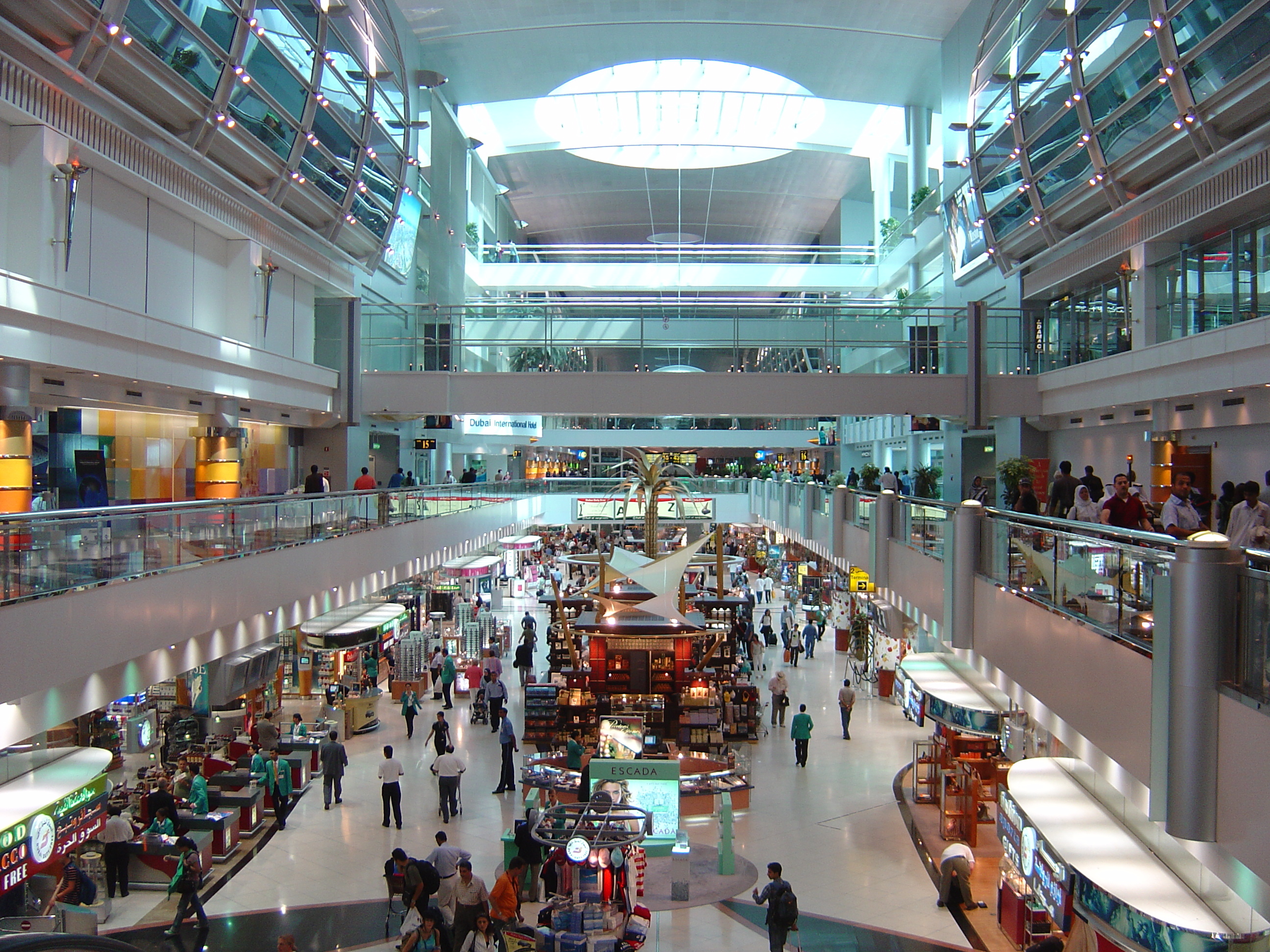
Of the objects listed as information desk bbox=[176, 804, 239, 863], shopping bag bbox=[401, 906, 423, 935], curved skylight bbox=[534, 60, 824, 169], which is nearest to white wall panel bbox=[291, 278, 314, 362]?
information desk bbox=[176, 804, 239, 863]

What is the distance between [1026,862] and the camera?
9359mm

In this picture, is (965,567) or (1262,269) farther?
(1262,269)

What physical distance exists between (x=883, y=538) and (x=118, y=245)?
1183cm

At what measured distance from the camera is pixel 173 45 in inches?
489

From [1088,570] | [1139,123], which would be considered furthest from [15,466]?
[1139,123]

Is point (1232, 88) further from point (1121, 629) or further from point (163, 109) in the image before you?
point (163, 109)

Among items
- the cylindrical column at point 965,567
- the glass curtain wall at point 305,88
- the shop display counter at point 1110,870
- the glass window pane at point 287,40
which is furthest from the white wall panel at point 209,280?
the shop display counter at point 1110,870

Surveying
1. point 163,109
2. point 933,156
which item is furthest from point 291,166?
point 933,156

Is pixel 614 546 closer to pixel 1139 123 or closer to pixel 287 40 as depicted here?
pixel 287 40

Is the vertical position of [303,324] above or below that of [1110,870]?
above

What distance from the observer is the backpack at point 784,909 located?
373 inches

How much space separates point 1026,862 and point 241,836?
10.1 m

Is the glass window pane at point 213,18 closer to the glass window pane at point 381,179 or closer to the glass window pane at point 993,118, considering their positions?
the glass window pane at point 381,179

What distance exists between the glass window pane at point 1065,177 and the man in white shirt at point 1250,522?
10239 mm
